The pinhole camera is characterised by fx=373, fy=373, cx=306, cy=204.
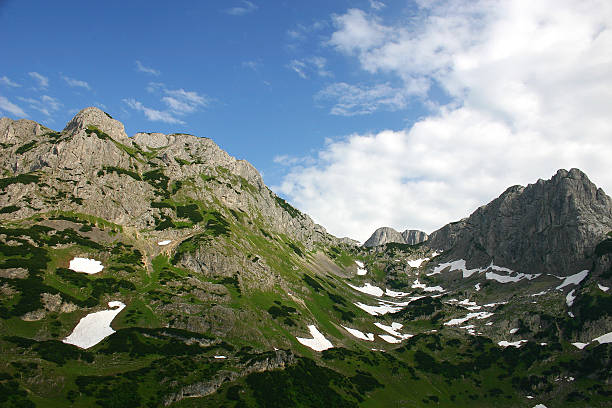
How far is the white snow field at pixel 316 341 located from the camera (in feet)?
535

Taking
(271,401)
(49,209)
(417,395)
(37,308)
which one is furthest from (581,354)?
(49,209)

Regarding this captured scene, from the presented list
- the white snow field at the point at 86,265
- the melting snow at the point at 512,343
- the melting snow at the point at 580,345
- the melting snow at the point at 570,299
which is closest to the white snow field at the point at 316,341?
the melting snow at the point at 512,343

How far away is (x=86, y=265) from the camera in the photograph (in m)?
147

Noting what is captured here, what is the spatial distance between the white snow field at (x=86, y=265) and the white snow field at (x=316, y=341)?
287 feet

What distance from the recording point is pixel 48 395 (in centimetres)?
8175

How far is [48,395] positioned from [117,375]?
57.1 ft

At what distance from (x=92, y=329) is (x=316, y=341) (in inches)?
3609

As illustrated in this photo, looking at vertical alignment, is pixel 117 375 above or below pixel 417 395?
above

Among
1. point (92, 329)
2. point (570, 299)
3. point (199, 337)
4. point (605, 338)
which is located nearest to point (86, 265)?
point (92, 329)

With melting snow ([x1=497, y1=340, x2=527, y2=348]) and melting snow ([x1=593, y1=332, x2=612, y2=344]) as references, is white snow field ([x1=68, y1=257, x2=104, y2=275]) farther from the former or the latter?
melting snow ([x1=593, y1=332, x2=612, y2=344])

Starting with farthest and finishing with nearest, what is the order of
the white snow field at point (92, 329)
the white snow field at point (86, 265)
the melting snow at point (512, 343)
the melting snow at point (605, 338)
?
the melting snow at point (512, 343) < the melting snow at point (605, 338) < the white snow field at point (86, 265) < the white snow field at point (92, 329)

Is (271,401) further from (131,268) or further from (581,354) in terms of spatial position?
(581,354)

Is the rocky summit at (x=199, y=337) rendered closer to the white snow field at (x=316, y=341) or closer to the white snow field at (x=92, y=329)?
the white snow field at (x=92, y=329)

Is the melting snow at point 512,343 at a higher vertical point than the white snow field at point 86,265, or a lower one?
lower
